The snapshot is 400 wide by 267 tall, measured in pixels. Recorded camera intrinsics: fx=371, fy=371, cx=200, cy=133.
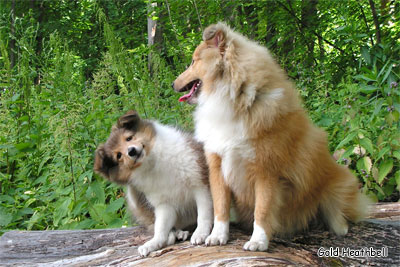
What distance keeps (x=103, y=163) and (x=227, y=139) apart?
114 cm

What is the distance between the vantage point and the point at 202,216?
2.91 m

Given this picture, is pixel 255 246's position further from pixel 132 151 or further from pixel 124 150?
pixel 124 150

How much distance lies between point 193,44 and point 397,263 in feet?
14.6

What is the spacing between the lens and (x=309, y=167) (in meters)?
2.75

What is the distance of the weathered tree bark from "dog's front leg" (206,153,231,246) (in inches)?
4.7

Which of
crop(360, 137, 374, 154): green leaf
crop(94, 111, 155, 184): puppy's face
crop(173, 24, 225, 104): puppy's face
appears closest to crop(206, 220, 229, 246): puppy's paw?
crop(94, 111, 155, 184): puppy's face

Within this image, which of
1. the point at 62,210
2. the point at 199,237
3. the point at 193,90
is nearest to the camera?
the point at 199,237

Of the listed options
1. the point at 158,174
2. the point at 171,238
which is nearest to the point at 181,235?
the point at 171,238

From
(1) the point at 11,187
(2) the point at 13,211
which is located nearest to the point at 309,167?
(2) the point at 13,211

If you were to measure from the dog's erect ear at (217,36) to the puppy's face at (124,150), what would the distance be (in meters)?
0.93

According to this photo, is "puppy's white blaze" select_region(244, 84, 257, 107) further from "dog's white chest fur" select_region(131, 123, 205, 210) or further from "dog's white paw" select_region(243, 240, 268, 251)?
"dog's white paw" select_region(243, 240, 268, 251)

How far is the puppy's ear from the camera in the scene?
311 centimetres

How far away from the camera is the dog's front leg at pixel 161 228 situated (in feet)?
9.06

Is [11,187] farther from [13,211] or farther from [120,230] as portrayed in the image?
[120,230]
